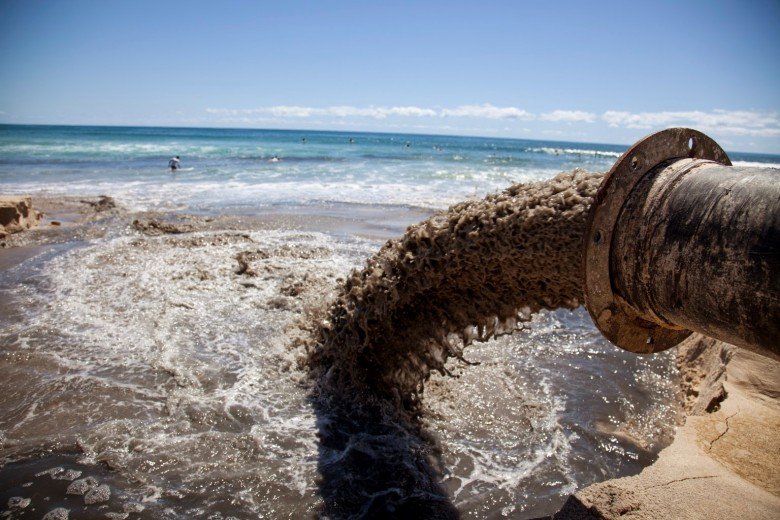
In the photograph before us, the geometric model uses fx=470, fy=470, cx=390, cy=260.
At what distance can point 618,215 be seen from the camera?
178 cm

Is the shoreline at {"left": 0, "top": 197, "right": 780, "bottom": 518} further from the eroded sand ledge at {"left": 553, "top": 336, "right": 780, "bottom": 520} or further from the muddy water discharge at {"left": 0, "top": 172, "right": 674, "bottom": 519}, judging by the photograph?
the muddy water discharge at {"left": 0, "top": 172, "right": 674, "bottom": 519}

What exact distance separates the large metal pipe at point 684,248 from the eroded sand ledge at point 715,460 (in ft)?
3.02

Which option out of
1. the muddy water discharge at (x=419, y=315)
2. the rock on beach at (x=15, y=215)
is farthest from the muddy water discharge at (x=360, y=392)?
the rock on beach at (x=15, y=215)

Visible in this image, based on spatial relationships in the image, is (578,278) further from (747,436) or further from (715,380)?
(715,380)

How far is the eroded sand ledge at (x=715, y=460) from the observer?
2332 millimetres

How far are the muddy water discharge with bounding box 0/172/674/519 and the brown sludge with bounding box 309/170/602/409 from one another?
0.01 metres

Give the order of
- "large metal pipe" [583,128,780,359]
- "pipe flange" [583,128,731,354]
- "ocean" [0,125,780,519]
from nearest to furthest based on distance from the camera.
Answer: "large metal pipe" [583,128,780,359]
"pipe flange" [583,128,731,354]
"ocean" [0,125,780,519]

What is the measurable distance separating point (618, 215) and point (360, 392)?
2.59 meters

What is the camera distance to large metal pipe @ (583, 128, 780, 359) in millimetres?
1387

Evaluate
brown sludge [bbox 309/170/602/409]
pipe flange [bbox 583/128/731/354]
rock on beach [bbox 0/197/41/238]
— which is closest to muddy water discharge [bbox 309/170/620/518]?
brown sludge [bbox 309/170/602/409]

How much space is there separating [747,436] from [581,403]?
1080 mm

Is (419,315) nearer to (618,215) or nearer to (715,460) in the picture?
(618,215)

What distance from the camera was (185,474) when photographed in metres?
2.89

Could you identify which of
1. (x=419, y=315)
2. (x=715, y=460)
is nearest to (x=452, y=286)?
(x=419, y=315)
